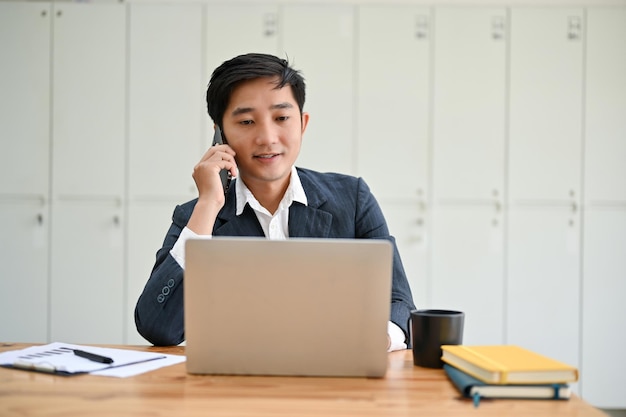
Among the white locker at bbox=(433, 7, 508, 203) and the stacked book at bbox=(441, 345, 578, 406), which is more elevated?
the white locker at bbox=(433, 7, 508, 203)

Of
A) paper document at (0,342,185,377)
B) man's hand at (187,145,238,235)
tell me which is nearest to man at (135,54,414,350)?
man's hand at (187,145,238,235)

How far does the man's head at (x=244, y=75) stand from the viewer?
72.1 inches

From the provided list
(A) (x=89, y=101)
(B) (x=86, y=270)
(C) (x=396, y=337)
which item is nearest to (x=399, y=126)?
(A) (x=89, y=101)

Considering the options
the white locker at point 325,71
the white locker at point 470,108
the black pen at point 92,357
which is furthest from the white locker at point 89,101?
the black pen at point 92,357

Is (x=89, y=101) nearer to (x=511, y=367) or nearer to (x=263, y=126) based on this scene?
(x=263, y=126)

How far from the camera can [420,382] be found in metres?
1.18

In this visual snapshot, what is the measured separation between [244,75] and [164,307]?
64cm

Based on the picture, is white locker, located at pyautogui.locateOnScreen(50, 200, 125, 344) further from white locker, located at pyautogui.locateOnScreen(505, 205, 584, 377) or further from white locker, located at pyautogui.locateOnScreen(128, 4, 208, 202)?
white locker, located at pyautogui.locateOnScreen(505, 205, 584, 377)

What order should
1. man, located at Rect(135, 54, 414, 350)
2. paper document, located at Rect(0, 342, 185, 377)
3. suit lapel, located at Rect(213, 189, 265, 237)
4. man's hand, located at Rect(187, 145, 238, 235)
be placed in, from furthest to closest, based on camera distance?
suit lapel, located at Rect(213, 189, 265, 237)
man, located at Rect(135, 54, 414, 350)
man's hand, located at Rect(187, 145, 238, 235)
paper document, located at Rect(0, 342, 185, 377)

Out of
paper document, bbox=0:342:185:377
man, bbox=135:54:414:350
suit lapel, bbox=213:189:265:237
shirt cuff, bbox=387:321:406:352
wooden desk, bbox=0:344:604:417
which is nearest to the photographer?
wooden desk, bbox=0:344:604:417

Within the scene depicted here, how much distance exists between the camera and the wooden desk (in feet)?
3.22

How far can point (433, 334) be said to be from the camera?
130 cm

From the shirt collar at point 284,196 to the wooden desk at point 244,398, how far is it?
2.41ft

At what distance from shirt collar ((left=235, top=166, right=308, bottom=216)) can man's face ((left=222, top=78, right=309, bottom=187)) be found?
6cm
